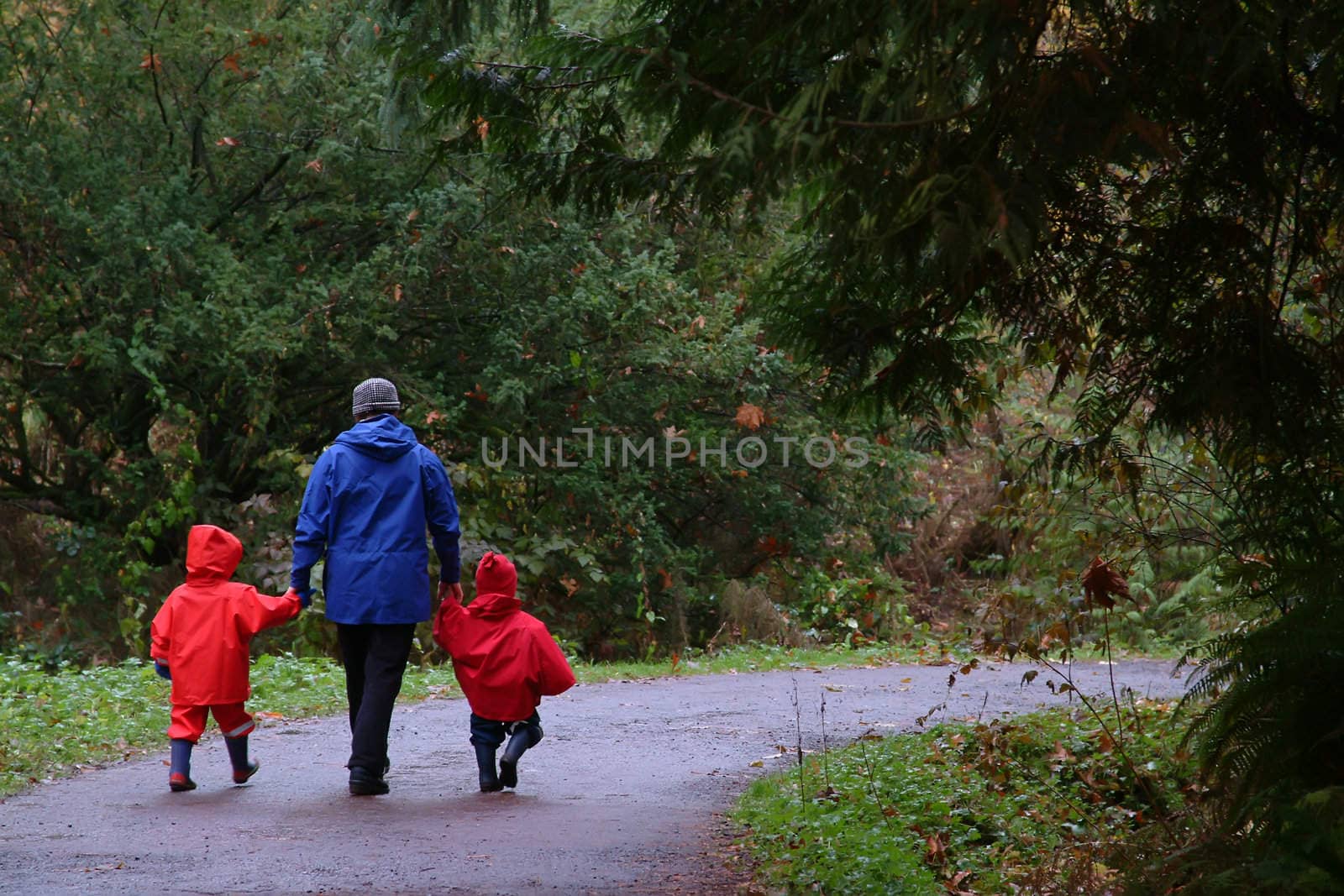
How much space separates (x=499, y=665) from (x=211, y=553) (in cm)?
168

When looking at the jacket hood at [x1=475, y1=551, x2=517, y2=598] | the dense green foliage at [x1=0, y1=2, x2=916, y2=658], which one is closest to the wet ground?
the jacket hood at [x1=475, y1=551, x2=517, y2=598]

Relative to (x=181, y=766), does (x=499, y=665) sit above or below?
above

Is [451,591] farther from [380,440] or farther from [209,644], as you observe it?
[209,644]

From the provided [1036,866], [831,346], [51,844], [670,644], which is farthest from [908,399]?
[670,644]

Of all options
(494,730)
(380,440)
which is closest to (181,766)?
(494,730)

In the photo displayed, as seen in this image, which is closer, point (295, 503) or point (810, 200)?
point (810, 200)

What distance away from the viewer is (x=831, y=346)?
21.3ft

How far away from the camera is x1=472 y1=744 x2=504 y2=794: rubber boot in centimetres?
742

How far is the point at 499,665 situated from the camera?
7.37 meters

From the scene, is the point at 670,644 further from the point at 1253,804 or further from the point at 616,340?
the point at 1253,804

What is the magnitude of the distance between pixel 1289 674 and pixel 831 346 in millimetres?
2380

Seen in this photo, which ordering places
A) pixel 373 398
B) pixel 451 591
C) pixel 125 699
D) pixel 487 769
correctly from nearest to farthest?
1. pixel 487 769
2. pixel 451 591
3. pixel 373 398
4. pixel 125 699

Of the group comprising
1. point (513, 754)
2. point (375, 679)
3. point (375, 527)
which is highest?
point (375, 527)

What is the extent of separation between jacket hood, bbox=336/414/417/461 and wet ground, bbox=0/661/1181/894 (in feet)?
5.79
